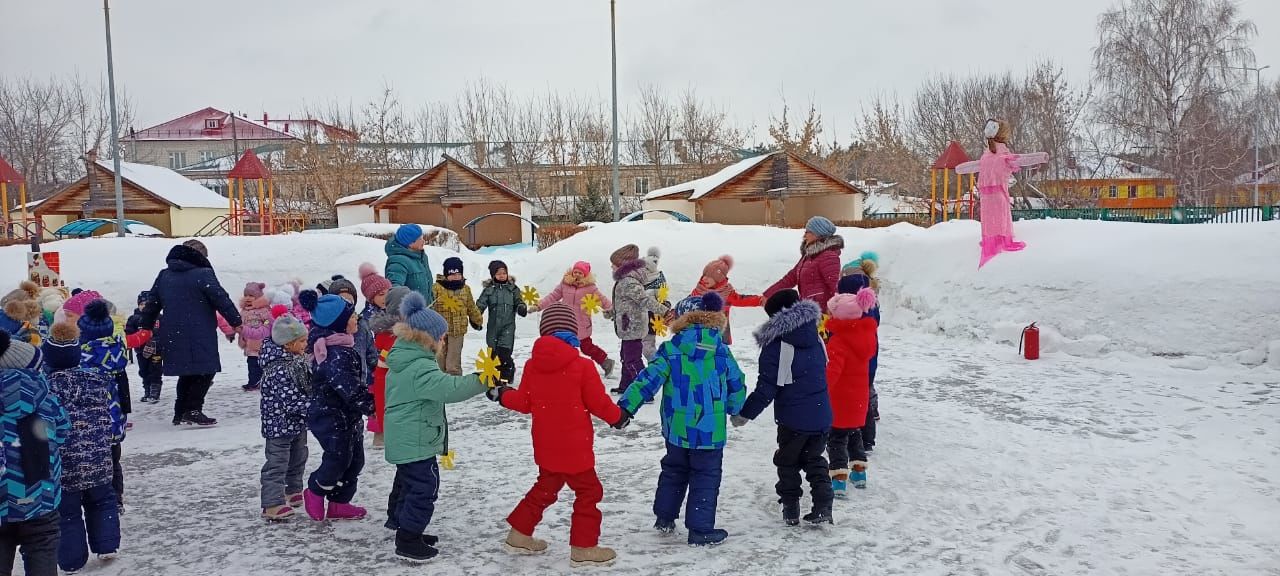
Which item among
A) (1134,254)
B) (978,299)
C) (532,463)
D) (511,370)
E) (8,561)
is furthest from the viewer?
(978,299)

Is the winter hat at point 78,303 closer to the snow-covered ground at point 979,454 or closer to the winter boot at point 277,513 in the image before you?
the snow-covered ground at point 979,454

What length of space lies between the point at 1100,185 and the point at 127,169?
1790 inches

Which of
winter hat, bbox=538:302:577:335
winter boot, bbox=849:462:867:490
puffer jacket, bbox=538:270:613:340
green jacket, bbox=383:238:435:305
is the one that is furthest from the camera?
puffer jacket, bbox=538:270:613:340

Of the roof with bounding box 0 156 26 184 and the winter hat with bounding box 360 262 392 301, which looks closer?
the winter hat with bounding box 360 262 392 301

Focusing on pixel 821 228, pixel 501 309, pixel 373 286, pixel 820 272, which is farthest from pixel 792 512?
pixel 501 309

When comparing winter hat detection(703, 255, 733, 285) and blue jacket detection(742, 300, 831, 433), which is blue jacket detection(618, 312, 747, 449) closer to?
blue jacket detection(742, 300, 831, 433)

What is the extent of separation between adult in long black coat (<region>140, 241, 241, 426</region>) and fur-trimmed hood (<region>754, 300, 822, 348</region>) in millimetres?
5398

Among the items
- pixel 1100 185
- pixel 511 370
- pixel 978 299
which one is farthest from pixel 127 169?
pixel 1100 185

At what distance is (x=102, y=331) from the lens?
606cm

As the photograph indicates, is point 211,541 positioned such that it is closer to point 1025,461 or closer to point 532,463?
point 532,463

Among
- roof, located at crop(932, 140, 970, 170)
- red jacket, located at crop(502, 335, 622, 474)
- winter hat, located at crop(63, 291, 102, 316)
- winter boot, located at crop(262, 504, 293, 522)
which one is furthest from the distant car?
red jacket, located at crop(502, 335, 622, 474)

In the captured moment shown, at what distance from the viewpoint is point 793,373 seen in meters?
4.94

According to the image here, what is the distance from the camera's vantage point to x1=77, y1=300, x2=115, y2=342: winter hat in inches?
235

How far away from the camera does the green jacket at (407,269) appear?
8336mm
